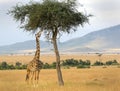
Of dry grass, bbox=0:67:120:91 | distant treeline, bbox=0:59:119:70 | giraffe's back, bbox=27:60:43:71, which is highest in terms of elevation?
distant treeline, bbox=0:59:119:70

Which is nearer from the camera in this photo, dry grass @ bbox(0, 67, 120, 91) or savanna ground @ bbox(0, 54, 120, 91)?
dry grass @ bbox(0, 67, 120, 91)

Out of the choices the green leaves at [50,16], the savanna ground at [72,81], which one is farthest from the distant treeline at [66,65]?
the green leaves at [50,16]

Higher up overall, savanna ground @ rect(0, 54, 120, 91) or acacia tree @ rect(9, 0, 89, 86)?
acacia tree @ rect(9, 0, 89, 86)

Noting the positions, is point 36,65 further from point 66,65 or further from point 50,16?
point 66,65

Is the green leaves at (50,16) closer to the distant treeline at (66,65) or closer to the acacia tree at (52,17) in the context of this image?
the acacia tree at (52,17)

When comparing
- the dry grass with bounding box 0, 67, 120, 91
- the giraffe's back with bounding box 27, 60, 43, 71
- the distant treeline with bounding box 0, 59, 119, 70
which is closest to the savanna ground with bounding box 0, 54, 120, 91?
the dry grass with bounding box 0, 67, 120, 91

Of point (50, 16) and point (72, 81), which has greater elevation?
point (50, 16)

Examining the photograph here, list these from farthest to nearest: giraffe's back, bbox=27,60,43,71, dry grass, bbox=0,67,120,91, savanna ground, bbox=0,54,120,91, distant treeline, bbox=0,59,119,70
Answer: distant treeline, bbox=0,59,119,70
giraffe's back, bbox=27,60,43,71
savanna ground, bbox=0,54,120,91
dry grass, bbox=0,67,120,91

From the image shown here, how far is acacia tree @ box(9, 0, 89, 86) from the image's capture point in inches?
966

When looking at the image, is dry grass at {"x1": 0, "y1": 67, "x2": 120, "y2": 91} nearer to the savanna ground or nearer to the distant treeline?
the savanna ground

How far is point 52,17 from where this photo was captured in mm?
24797

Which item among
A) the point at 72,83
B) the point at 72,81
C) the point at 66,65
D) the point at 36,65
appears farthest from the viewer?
the point at 66,65

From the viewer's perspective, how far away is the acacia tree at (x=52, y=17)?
80.5 feet

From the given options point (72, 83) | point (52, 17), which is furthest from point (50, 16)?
point (72, 83)
